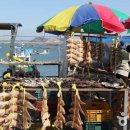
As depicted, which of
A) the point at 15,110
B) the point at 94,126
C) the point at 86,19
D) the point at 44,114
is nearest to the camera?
the point at 15,110

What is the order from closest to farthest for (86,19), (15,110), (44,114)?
(15,110) → (44,114) → (86,19)

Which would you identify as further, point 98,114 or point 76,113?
point 98,114

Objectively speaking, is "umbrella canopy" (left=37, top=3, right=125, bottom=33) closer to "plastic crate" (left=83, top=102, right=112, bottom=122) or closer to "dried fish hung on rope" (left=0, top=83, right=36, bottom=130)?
"plastic crate" (left=83, top=102, right=112, bottom=122)

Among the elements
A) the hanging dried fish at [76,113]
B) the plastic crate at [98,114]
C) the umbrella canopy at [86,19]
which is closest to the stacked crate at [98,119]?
the plastic crate at [98,114]

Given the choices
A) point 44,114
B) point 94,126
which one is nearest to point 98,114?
point 94,126

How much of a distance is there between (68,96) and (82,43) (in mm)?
1462

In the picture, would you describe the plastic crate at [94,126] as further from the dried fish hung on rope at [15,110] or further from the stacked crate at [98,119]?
the dried fish hung on rope at [15,110]

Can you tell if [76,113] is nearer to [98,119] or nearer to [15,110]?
[98,119]

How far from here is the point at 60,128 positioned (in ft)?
24.2

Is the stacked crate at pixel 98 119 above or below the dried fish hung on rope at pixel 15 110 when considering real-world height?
below

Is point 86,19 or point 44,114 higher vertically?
point 86,19

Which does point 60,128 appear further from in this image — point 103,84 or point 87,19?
point 87,19

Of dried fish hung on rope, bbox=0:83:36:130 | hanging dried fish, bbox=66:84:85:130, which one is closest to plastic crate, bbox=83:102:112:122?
hanging dried fish, bbox=66:84:85:130

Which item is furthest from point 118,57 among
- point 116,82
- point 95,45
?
point 116,82
